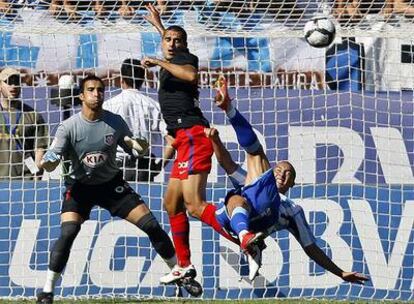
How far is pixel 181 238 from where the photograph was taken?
1086 centimetres

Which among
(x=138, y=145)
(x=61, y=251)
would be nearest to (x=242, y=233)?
(x=138, y=145)

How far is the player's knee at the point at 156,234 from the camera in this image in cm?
1075

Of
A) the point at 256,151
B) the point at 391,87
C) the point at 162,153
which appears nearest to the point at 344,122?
the point at 391,87

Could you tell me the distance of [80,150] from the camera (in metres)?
10.7

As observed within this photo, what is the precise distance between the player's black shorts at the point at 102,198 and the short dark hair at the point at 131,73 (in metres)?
2.16

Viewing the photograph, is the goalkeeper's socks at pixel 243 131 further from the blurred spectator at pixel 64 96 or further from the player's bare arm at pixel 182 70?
the blurred spectator at pixel 64 96

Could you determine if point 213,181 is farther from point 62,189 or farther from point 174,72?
point 174,72

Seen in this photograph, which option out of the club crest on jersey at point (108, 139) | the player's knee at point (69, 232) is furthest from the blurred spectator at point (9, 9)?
the player's knee at point (69, 232)

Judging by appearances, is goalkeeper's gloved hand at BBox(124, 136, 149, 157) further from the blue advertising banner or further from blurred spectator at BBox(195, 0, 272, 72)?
blurred spectator at BBox(195, 0, 272, 72)

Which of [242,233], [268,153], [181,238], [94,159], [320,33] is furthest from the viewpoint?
[268,153]

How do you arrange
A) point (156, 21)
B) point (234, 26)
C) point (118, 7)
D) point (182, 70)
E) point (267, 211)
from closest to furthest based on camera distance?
point (267, 211) → point (182, 70) → point (156, 21) → point (234, 26) → point (118, 7)

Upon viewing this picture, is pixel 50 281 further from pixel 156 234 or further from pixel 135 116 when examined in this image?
pixel 135 116

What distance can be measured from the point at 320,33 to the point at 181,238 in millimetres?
2498

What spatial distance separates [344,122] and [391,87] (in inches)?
33.8
